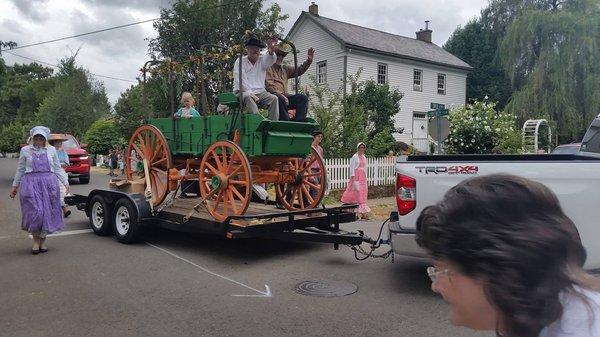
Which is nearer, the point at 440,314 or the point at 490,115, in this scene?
the point at 440,314

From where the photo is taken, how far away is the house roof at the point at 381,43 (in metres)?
27.0

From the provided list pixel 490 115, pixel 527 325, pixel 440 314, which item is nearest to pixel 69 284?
pixel 440 314

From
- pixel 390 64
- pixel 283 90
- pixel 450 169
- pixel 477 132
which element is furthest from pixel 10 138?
pixel 450 169

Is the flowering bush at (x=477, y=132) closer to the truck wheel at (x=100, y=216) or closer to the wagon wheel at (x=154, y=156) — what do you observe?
the wagon wheel at (x=154, y=156)

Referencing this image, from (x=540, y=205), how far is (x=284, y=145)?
19.0ft

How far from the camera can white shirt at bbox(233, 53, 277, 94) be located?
23.3ft

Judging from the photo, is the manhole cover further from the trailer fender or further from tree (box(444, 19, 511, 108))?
tree (box(444, 19, 511, 108))

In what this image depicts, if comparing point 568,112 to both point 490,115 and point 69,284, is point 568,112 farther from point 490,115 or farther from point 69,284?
point 69,284

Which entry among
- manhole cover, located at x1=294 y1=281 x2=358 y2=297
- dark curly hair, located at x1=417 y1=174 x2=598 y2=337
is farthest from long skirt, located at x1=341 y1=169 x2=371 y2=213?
dark curly hair, located at x1=417 y1=174 x2=598 y2=337

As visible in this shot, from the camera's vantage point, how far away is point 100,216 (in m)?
8.54

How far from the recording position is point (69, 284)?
5.59 metres

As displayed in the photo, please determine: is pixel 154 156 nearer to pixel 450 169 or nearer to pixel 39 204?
pixel 39 204

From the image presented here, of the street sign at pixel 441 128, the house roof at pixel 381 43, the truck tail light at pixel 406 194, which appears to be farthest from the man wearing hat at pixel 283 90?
the house roof at pixel 381 43

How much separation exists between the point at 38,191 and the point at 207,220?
2575 millimetres
